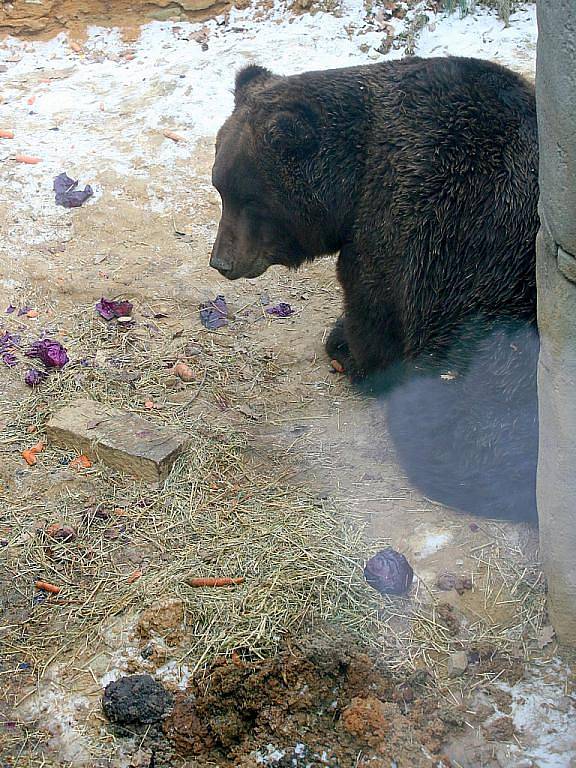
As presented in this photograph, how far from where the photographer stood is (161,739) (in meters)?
3.42

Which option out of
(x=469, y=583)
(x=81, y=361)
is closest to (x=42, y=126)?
(x=81, y=361)

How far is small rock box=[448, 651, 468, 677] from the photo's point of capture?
3617 mm

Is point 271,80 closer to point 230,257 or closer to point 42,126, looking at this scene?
point 230,257

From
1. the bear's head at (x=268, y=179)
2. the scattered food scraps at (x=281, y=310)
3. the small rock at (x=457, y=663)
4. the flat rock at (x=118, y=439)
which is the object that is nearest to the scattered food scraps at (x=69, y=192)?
the scattered food scraps at (x=281, y=310)

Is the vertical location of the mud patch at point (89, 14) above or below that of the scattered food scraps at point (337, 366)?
above

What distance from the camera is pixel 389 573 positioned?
13.1 ft

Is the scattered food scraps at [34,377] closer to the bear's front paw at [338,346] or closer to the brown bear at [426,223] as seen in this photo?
the brown bear at [426,223]

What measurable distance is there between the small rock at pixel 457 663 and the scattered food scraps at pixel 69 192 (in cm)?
513

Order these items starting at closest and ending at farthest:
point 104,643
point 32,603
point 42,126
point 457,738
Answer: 1. point 457,738
2. point 104,643
3. point 32,603
4. point 42,126

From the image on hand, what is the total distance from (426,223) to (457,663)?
7.16ft

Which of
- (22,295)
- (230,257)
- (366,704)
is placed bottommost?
(22,295)

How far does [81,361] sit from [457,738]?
3.52m

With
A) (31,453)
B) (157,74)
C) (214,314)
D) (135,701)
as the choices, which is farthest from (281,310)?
(157,74)

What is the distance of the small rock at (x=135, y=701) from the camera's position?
3434 mm
